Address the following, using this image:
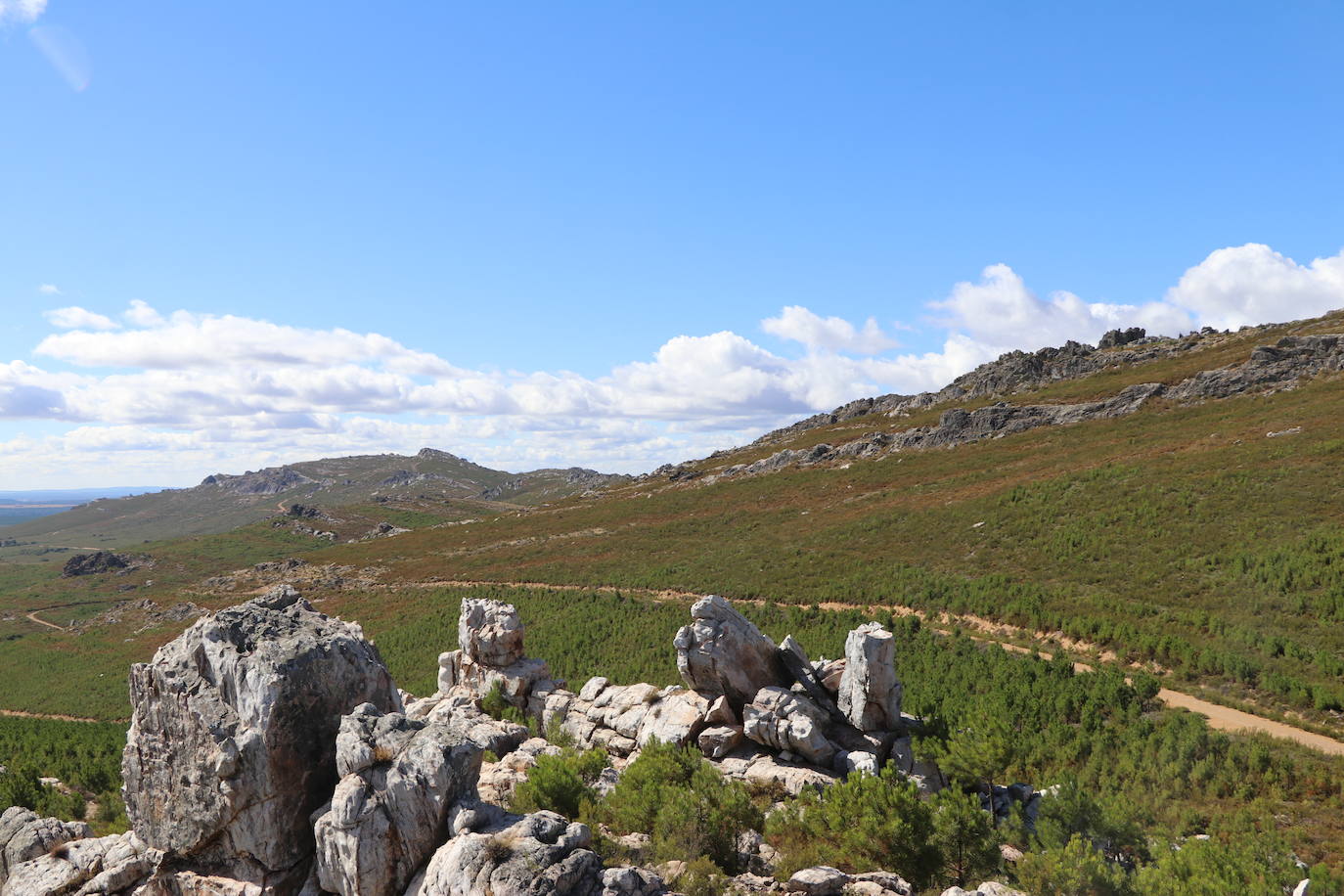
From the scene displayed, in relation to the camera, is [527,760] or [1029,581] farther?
[1029,581]

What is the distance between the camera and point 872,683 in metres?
18.5

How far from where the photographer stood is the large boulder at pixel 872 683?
60.3 feet

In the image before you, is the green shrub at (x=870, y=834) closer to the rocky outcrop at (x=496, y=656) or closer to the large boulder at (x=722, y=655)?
the large boulder at (x=722, y=655)

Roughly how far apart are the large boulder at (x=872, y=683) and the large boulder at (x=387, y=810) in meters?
11.3

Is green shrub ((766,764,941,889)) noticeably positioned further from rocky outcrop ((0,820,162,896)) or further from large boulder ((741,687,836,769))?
rocky outcrop ((0,820,162,896))

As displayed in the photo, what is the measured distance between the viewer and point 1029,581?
37.5m

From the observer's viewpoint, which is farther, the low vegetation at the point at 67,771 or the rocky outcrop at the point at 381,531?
the rocky outcrop at the point at 381,531

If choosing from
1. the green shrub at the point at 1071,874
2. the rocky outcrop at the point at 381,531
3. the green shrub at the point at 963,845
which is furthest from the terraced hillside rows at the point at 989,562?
the rocky outcrop at the point at 381,531

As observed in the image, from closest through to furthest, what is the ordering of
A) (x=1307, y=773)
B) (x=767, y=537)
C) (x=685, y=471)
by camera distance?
(x=1307, y=773)
(x=767, y=537)
(x=685, y=471)

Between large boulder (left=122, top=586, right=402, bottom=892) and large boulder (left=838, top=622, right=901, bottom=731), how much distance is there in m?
13.1

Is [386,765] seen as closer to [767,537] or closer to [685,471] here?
[767,537]

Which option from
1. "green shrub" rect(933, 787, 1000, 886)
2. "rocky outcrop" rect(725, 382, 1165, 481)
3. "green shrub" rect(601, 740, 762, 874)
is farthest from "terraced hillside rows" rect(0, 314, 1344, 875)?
"green shrub" rect(601, 740, 762, 874)

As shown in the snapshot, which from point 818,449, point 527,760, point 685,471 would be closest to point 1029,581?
point 527,760

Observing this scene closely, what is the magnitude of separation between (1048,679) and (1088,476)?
35.4 m
